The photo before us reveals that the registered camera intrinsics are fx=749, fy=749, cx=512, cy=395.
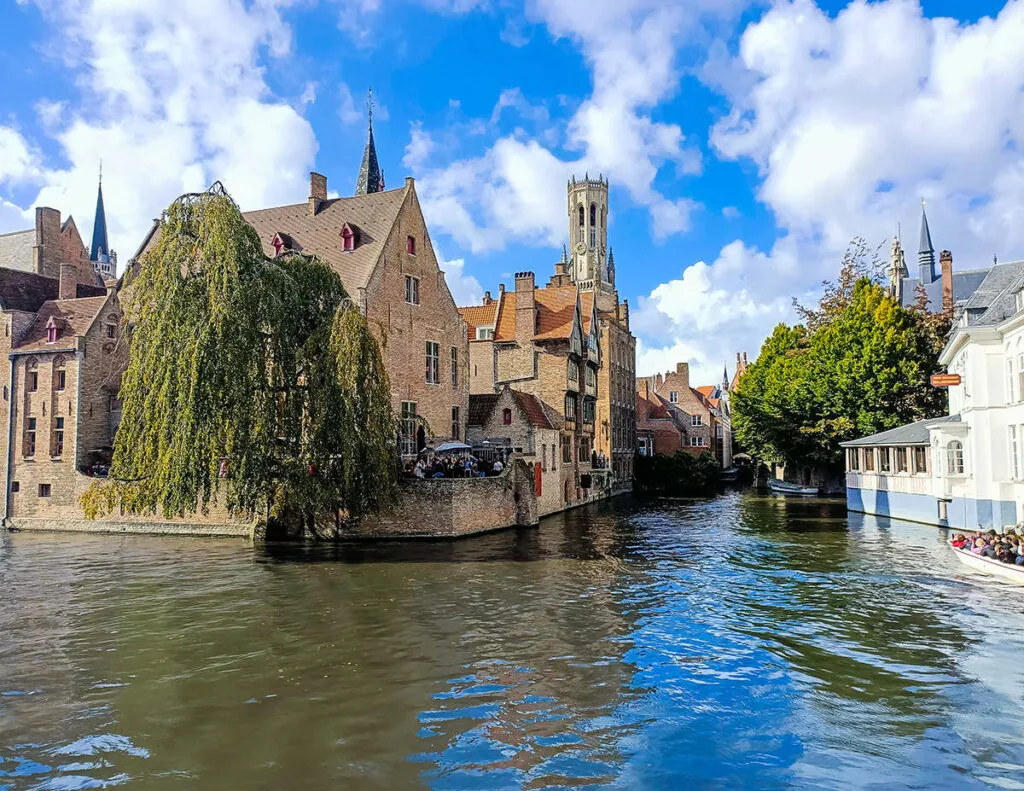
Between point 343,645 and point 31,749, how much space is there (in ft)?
16.9

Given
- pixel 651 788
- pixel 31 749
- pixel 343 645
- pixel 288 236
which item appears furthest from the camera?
pixel 288 236

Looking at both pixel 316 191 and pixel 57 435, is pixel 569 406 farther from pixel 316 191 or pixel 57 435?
pixel 57 435

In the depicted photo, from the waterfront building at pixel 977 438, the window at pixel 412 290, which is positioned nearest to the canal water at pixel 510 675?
the waterfront building at pixel 977 438

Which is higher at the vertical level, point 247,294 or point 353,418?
point 247,294

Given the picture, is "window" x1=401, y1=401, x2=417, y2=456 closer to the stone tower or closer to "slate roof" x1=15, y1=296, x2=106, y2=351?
"slate roof" x1=15, y1=296, x2=106, y2=351

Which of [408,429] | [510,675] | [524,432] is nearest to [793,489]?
[524,432]

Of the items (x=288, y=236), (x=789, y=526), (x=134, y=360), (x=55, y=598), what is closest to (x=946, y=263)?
(x=789, y=526)

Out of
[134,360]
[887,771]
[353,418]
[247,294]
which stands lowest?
[887,771]

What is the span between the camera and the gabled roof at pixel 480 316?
1790 inches

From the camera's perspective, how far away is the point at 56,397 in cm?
3297

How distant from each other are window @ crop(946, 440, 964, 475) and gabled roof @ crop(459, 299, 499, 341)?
2505 centimetres

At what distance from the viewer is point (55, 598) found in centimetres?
1745

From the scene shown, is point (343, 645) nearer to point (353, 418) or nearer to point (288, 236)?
point (353, 418)

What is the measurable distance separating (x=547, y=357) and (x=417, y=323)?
10652mm
